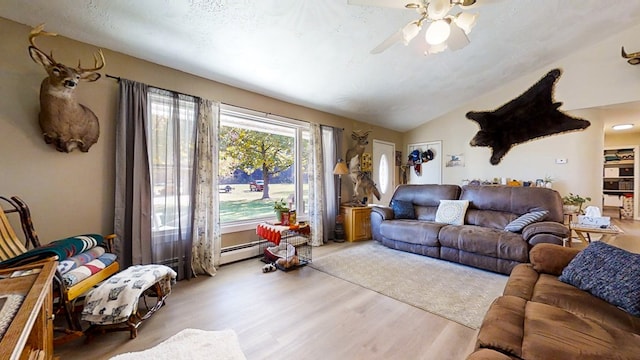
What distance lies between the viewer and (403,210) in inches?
171

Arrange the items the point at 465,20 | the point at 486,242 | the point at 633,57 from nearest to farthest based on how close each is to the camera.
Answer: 1. the point at 465,20
2. the point at 486,242
3. the point at 633,57

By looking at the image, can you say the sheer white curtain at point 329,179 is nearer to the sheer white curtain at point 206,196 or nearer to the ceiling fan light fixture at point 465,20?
the sheer white curtain at point 206,196

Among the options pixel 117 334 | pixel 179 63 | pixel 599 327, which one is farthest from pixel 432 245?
pixel 179 63

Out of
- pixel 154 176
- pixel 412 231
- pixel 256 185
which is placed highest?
pixel 154 176

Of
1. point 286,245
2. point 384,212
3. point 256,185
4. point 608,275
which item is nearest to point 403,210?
point 384,212

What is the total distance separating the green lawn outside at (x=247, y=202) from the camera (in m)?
3.52

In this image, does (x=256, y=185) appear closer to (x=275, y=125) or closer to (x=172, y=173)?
(x=275, y=125)

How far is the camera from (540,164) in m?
4.77

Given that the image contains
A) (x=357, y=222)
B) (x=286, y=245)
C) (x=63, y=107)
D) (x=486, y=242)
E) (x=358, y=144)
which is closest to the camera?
(x=63, y=107)

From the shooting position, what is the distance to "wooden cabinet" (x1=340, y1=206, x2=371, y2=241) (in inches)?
180

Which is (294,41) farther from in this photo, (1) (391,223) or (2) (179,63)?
(1) (391,223)

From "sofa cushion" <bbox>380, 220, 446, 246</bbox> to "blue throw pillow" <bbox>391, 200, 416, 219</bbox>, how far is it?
276mm

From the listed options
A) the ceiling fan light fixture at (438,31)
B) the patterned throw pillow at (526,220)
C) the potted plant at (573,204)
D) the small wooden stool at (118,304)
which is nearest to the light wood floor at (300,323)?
the small wooden stool at (118,304)

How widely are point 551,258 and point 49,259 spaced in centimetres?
345
